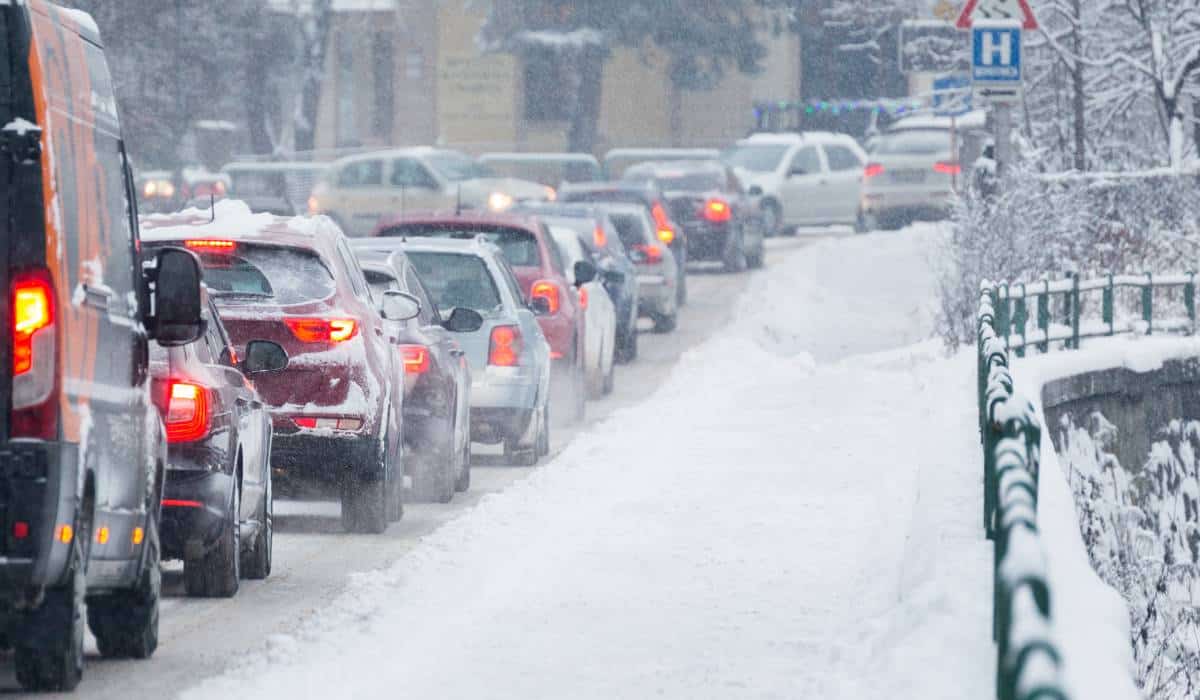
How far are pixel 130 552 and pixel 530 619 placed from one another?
68.5 inches

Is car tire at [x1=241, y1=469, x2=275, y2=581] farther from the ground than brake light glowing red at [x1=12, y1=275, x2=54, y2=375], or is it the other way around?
brake light glowing red at [x1=12, y1=275, x2=54, y2=375]

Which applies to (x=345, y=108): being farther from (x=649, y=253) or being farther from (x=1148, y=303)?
(x=1148, y=303)

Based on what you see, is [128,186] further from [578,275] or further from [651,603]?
[578,275]

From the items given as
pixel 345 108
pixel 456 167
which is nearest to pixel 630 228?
pixel 456 167

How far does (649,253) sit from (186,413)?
1925cm

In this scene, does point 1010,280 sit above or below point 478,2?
below

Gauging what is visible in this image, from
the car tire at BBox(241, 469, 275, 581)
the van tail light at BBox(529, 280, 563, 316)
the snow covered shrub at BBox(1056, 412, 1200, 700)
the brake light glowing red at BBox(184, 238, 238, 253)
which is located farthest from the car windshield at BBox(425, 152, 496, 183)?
the car tire at BBox(241, 469, 275, 581)

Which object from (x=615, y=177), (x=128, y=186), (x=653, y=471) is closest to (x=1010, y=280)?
(x=653, y=471)

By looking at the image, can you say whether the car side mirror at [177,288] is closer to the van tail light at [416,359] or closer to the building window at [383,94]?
the van tail light at [416,359]

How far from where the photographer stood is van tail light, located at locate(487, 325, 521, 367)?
52.4ft

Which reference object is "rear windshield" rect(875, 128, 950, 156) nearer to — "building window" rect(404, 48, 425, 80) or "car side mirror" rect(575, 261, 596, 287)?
"building window" rect(404, 48, 425, 80)

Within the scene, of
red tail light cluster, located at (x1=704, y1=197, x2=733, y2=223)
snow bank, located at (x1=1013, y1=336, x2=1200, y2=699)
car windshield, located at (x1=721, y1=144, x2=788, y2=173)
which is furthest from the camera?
car windshield, located at (x1=721, y1=144, x2=788, y2=173)

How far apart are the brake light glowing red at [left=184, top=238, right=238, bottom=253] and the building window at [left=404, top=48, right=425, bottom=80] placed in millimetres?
53893

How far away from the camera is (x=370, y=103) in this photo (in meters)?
66.2
